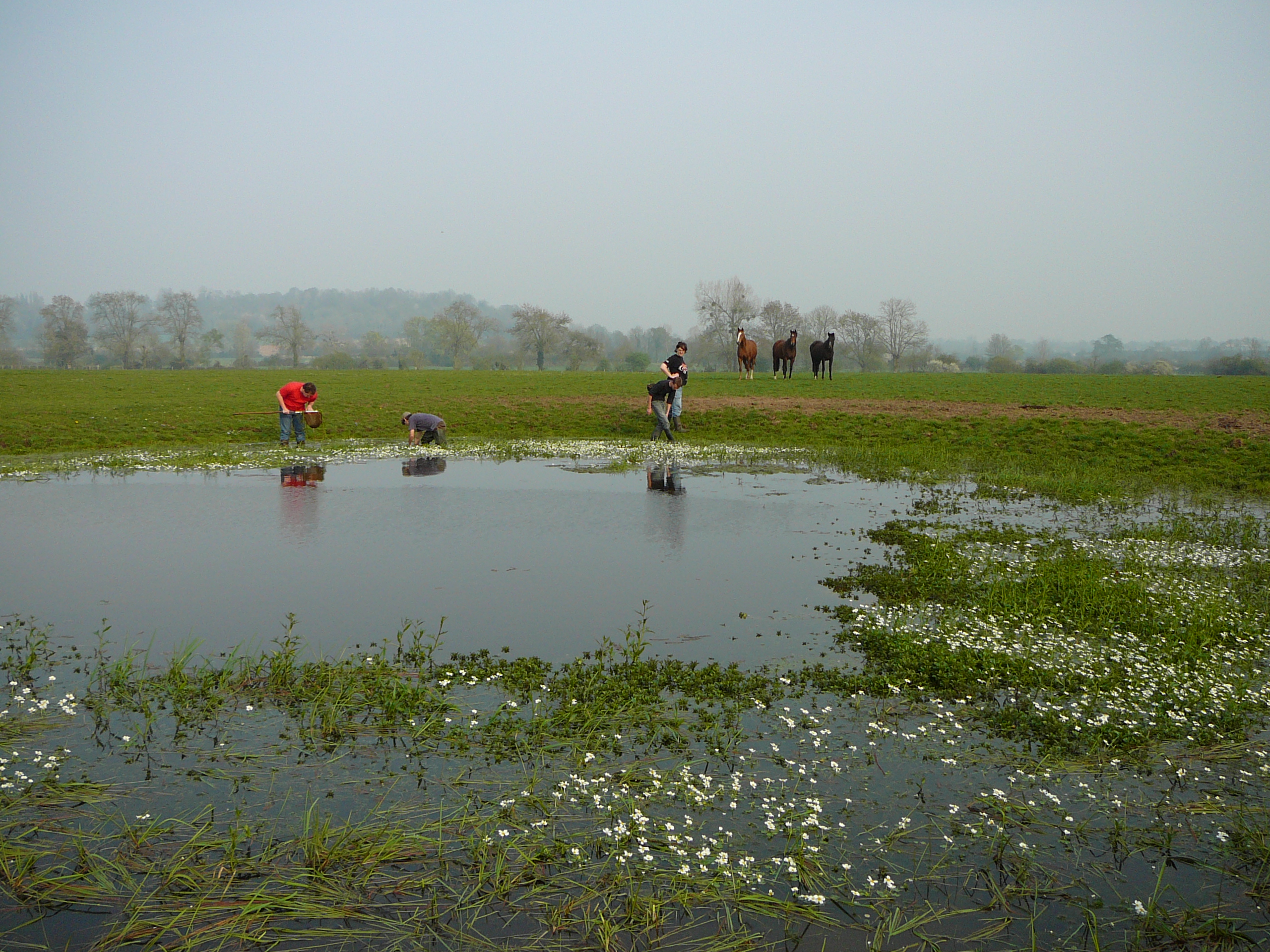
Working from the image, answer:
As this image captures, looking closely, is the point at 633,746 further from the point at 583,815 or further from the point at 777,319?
the point at 777,319

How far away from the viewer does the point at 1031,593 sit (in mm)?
10133

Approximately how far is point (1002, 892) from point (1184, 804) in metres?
1.94

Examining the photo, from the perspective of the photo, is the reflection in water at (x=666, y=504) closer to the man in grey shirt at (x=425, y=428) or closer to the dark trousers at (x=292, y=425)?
the man in grey shirt at (x=425, y=428)

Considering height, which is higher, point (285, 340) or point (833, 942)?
point (285, 340)

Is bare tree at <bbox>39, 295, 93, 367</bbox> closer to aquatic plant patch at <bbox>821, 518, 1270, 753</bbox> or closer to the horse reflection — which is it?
the horse reflection

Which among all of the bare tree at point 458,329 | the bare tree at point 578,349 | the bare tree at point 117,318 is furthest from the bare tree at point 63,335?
the bare tree at point 578,349

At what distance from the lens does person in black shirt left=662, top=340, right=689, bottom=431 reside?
Result: 81.4 feet

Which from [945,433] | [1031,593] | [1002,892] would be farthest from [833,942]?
[945,433]

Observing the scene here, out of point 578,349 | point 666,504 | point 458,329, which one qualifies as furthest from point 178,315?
point 666,504

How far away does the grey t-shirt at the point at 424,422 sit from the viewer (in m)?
25.9

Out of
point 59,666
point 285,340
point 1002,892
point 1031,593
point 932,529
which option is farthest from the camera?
point 285,340

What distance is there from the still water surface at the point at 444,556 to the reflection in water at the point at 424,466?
0.73 metres

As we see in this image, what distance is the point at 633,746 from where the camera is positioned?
643 cm

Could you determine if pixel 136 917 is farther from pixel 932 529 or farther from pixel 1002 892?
pixel 932 529
